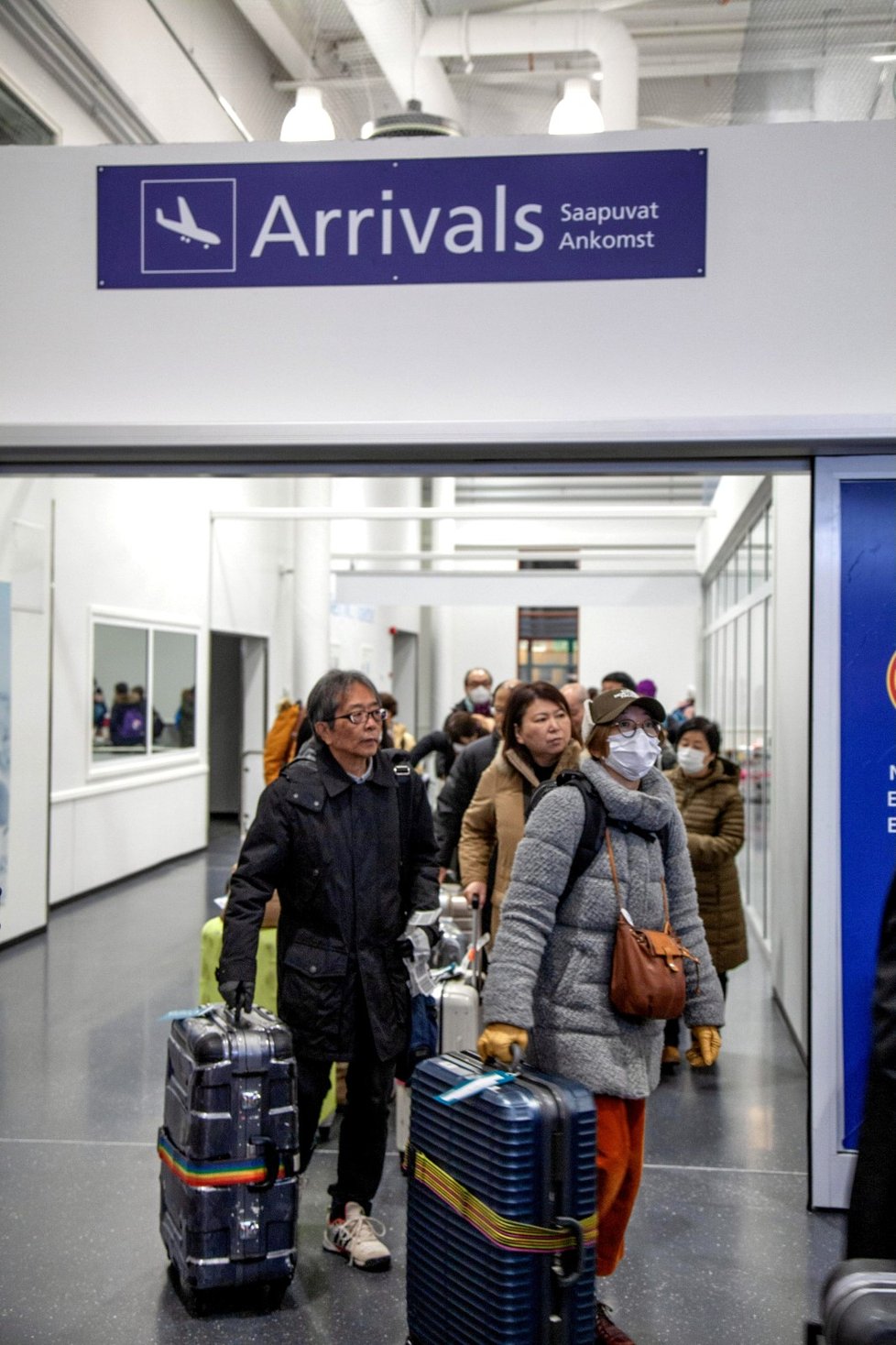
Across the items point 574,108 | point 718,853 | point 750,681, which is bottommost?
point 718,853

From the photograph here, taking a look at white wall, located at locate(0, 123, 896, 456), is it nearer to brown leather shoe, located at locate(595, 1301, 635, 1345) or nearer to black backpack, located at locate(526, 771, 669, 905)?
black backpack, located at locate(526, 771, 669, 905)

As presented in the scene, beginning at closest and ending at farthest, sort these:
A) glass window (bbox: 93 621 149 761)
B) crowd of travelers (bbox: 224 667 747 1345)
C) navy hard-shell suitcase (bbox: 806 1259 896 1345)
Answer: navy hard-shell suitcase (bbox: 806 1259 896 1345)
crowd of travelers (bbox: 224 667 747 1345)
glass window (bbox: 93 621 149 761)

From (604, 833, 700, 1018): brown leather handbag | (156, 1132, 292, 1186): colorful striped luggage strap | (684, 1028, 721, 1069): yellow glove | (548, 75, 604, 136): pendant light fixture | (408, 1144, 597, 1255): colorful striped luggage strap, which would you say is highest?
(548, 75, 604, 136): pendant light fixture

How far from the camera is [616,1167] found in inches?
110

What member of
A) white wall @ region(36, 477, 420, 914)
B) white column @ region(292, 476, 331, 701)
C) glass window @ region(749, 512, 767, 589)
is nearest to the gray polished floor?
white wall @ region(36, 477, 420, 914)

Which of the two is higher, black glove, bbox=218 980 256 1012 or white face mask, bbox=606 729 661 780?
white face mask, bbox=606 729 661 780

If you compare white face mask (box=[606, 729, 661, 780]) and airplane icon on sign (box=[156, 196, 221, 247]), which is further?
airplane icon on sign (box=[156, 196, 221, 247])

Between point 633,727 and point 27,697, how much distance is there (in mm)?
5824

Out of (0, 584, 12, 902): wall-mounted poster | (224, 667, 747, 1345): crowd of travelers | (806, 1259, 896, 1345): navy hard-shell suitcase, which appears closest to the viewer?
(806, 1259, 896, 1345): navy hard-shell suitcase

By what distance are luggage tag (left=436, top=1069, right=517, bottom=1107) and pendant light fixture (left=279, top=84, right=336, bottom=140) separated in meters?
5.43

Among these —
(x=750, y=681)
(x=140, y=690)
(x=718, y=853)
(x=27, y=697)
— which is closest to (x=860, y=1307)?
(x=718, y=853)

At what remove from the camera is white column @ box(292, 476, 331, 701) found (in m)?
15.0

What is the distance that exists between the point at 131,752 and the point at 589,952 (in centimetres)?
853

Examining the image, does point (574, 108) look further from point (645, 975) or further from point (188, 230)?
point (645, 975)
